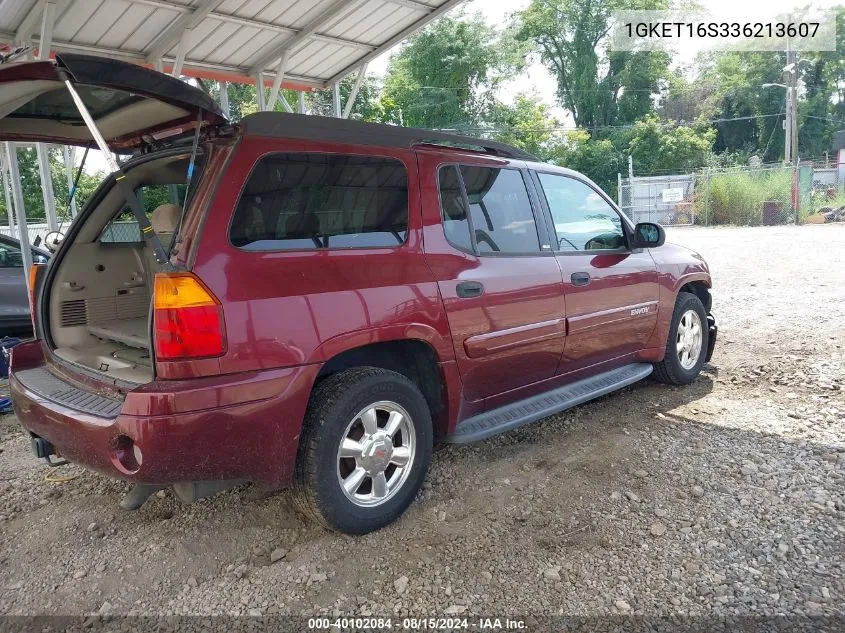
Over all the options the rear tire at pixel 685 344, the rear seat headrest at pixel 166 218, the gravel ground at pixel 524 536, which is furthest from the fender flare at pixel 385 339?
the rear tire at pixel 685 344

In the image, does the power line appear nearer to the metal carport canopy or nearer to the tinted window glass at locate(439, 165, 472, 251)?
the metal carport canopy

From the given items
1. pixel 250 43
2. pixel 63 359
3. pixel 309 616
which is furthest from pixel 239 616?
pixel 250 43

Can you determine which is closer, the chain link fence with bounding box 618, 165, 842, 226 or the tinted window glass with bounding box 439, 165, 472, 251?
the tinted window glass with bounding box 439, 165, 472, 251

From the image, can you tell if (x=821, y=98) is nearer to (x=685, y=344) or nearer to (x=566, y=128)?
(x=566, y=128)

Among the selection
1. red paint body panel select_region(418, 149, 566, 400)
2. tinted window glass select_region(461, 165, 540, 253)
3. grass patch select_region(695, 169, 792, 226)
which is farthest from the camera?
grass patch select_region(695, 169, 792, 226)

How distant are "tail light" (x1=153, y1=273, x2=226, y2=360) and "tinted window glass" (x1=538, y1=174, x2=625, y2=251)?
7.65 feet

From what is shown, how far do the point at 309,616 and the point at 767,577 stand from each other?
1842mm

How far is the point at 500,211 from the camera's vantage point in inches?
144

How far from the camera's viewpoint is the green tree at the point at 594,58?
44.5 m

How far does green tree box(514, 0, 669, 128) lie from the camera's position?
44500 millimetres

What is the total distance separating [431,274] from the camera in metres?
3.12

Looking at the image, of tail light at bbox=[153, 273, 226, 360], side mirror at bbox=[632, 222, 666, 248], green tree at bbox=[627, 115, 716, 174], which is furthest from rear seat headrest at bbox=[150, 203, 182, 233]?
green tree at bbox=[627, 115, 716, 174]

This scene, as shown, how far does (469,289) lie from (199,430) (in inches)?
59.5

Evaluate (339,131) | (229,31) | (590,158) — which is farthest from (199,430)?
(590,158)
